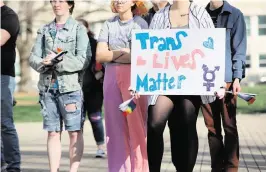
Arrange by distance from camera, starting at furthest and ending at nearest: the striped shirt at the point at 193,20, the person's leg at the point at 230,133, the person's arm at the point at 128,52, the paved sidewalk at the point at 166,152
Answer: the paved sidewalk at the point at 166,152, the person's leg at the point at 230,133, the person's arm at the point at 128,52, the striped shirt at the point at 193,20

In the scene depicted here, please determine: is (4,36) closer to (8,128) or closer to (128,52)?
(8,128)

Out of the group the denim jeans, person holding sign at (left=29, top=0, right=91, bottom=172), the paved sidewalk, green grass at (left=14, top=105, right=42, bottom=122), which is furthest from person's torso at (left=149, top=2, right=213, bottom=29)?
green grass at (left=14, top=105, right=42, bottom=122)

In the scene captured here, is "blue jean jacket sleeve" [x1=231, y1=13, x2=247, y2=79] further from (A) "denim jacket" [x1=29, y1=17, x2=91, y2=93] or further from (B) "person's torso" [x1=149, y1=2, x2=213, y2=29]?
(A) "denim jacket" [x1=29, y1=17, x2=91, y2=93]

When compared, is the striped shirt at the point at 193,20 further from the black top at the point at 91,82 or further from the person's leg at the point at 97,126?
the person's leg at the point at 97,126

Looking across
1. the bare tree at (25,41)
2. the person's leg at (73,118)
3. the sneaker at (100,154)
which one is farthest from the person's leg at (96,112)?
the bare tree at (25,41)

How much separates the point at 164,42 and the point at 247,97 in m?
0.85

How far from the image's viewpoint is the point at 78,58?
7789 mm

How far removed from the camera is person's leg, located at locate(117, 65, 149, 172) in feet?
24.2

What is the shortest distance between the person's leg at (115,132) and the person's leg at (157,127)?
706mm

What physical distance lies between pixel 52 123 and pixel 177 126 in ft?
4.90

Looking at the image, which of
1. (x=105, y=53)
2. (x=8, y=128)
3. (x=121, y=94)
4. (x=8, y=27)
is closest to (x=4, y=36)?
(x=8, y=27)

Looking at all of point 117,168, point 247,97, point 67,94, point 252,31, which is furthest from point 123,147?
point 252,31

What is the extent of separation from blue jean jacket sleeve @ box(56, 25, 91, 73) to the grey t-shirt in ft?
1.54

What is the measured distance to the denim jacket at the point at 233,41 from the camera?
7.48 metres
